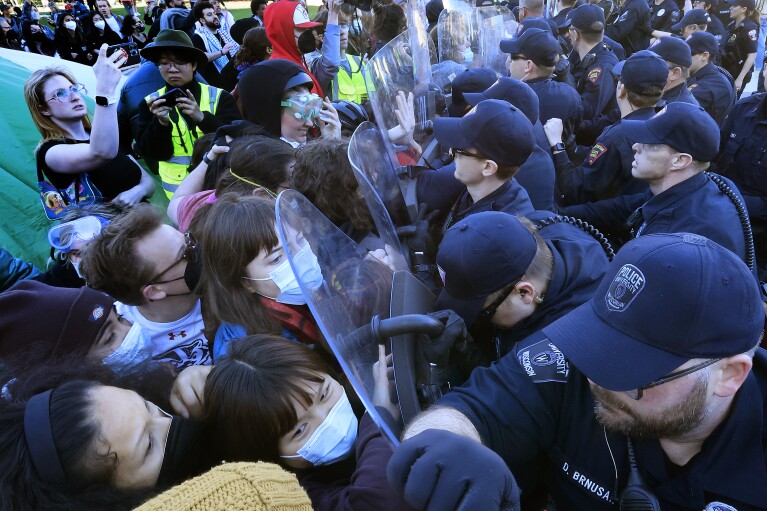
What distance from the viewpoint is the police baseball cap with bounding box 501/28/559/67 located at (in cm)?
390

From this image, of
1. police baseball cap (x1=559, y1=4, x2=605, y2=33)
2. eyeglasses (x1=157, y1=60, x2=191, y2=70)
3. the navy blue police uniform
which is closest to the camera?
eyeglasses (x1=157, y1=60, x2=191, y2=70)

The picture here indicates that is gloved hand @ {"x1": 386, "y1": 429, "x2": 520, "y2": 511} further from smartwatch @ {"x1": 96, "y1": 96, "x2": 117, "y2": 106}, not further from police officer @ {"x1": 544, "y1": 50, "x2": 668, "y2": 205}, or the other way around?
smartwatch @ {"x1": 96, "y1": 96, "x2": 117, "y2": 106}

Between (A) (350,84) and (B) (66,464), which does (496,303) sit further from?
(A) (350,84)

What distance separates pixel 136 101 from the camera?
166 inches

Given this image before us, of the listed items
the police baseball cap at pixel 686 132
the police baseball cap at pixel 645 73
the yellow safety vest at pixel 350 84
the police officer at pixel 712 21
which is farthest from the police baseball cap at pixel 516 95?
the police officer at pixel 712 21

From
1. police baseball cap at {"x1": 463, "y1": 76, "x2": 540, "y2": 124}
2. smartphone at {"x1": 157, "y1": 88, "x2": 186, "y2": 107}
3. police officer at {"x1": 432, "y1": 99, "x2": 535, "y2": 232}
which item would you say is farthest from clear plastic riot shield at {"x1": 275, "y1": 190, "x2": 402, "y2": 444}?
smartphone at {"x1": 157, "y1": 88, "x2": 186, "y2": 107}

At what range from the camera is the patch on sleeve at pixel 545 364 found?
57.5 inches

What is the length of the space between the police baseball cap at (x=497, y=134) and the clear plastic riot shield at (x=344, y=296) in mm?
1004

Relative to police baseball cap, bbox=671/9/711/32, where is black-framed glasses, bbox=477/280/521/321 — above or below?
below

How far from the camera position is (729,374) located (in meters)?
1.16

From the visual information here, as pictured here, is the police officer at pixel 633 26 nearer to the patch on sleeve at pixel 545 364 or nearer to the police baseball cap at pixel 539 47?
the police baseball cap at pixel 539 47

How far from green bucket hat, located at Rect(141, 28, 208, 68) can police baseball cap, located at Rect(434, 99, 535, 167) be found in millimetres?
2639

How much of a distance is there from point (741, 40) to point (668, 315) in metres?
8.29

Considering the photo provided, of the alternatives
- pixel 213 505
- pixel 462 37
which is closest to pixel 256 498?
pixel 213 505
